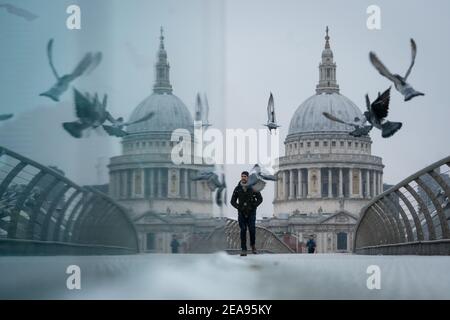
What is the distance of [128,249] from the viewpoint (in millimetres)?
6320

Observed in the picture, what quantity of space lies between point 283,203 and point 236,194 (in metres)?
136

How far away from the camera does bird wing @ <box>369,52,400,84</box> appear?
19531 millimetres

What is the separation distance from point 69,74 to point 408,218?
53.0 feet

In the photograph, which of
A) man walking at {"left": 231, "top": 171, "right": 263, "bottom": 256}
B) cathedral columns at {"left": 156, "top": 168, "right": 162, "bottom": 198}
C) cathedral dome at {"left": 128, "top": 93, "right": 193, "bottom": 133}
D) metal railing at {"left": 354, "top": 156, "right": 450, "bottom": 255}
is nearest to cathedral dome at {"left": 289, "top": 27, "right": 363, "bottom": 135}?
metal railing at {"left": 354, "top": 156, "right": 450, "bottom": 255}

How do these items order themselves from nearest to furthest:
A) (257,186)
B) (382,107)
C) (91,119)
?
(91,119) < (257,186) < (382,107)

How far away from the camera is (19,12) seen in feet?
19.1

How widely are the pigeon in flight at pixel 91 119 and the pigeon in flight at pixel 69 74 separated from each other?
0.09 metres

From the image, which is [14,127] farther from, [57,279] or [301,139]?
[301,139]

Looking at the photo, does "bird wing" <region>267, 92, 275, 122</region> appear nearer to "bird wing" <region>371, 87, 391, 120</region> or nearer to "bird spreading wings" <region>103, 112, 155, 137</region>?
"bird wing" <region>371, 87, 391, 120</region>

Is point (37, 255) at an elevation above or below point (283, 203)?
below

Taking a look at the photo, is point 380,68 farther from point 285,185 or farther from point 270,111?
point 285,185

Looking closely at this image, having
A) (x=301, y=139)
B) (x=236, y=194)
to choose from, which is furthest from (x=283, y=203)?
(x=236, y=194)

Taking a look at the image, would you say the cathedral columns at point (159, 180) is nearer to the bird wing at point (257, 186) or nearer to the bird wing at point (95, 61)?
the bird wing at point (95, 61)

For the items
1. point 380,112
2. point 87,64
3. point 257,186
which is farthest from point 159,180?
point 380,112
